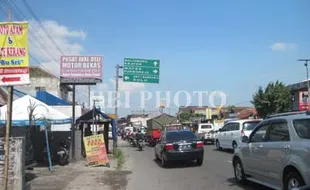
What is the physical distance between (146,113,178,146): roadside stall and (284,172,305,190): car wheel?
27.4 m

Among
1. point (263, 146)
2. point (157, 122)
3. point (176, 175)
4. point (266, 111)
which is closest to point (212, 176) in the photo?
point (176, 175)

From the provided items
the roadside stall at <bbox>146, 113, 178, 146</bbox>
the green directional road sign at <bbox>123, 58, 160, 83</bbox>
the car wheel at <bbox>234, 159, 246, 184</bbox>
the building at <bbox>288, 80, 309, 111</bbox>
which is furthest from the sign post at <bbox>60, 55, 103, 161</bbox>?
the building at <bbox>288, 80, 309, 111</bbox>

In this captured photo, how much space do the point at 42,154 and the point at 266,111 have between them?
1431 inches

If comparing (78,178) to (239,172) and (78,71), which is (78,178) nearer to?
(239,172)

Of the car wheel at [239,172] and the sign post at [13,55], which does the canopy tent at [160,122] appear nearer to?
the car wheel at [239,172]

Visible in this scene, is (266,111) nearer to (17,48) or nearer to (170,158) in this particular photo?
(170,158)

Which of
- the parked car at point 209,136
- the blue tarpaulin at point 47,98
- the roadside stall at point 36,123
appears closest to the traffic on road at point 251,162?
the roadside stall at point 36,123

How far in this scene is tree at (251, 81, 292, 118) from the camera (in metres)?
49.1

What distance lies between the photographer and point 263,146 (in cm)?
984

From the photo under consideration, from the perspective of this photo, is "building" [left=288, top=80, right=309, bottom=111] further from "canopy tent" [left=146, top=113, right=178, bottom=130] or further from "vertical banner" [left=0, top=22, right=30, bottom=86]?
"vertical banner" [left=0, top=22, right=30, bottom=86]

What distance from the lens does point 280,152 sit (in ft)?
29.0

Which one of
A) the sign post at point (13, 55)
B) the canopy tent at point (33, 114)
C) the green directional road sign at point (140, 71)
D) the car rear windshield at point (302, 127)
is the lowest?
A: the car rear windshield at point (302, 127)

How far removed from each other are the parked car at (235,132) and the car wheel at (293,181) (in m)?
13.2

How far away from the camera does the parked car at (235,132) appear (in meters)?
22.5
